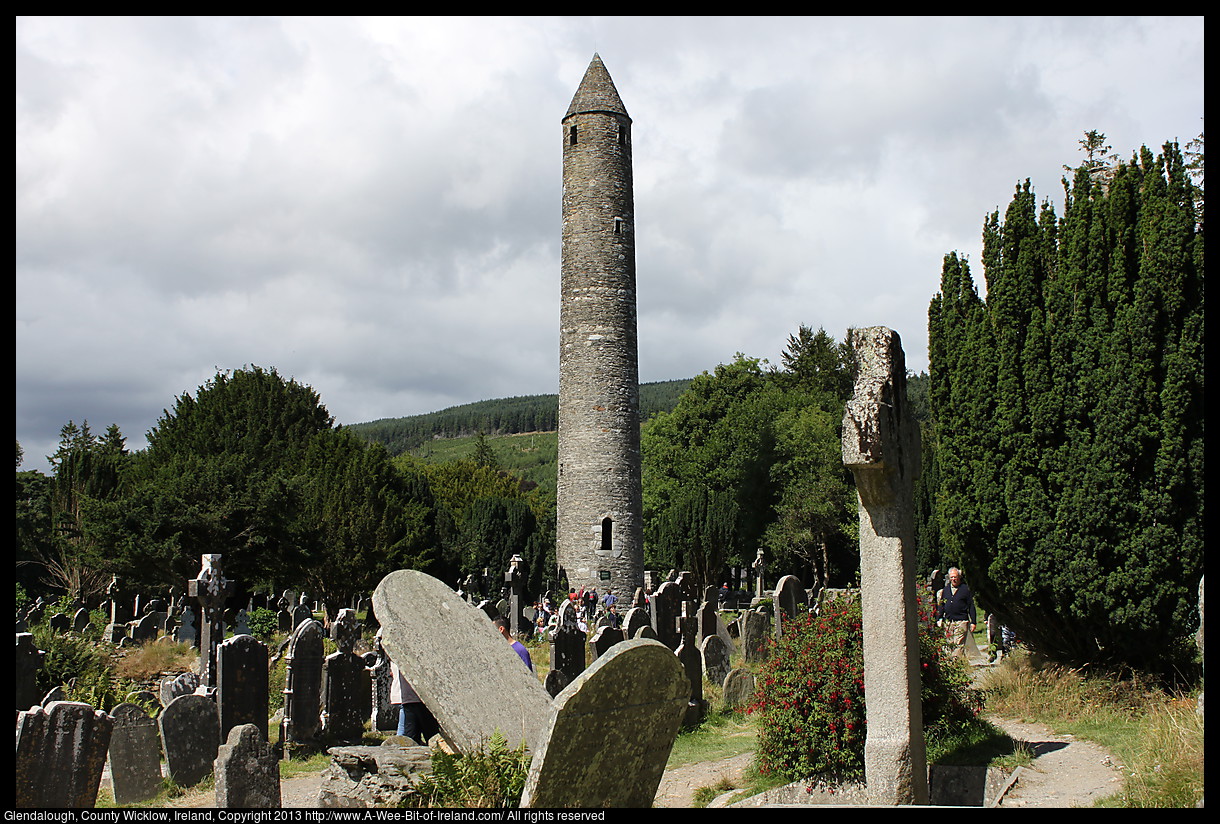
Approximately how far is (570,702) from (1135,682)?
638cm

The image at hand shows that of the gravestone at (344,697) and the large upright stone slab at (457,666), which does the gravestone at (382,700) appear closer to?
the gravestone at (344,697)

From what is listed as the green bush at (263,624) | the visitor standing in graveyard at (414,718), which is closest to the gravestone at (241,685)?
the visitor standing in graveyard at (414,718)

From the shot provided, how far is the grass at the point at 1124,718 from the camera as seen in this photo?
201 inches

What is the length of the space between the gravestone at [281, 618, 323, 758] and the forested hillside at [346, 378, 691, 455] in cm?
12573

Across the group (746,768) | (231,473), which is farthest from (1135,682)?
(231,473)

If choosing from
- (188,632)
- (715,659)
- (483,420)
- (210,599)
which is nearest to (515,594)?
(188,632)

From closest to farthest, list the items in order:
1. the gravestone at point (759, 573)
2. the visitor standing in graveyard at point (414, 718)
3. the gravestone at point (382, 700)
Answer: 1. the visitor standing in graveyard at point (414, 718)
2. the gravestone at point (382, 700)
3. the gravestone at point (759, 573)

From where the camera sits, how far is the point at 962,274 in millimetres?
10055

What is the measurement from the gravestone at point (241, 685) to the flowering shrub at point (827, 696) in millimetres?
4380

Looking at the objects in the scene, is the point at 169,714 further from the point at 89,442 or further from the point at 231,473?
the point at 89,442

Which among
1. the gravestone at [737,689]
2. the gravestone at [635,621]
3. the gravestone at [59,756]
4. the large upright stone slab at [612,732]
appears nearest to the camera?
the large upright stone slab at [612,732]

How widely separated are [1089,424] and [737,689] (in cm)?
468

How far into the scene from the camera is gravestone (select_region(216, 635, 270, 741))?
8078mm

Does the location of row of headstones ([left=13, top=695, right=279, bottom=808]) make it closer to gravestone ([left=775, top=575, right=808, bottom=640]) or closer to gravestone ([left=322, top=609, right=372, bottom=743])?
gravestone ([left=322, top=609, right=372, bottom=743])
